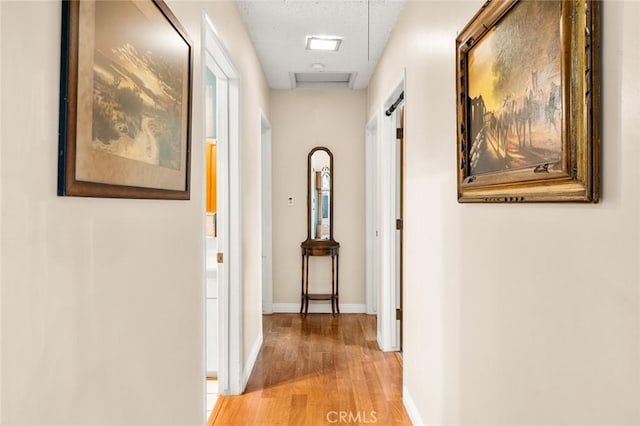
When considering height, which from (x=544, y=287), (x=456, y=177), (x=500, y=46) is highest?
(x=500, y=46)

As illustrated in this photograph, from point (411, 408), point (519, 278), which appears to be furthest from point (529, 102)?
point (411, 408)

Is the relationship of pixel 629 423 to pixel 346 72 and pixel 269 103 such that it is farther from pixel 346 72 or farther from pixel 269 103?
pixel 269 103

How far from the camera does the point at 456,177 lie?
1.90 m

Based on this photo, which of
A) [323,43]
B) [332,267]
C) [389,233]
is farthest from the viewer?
[332,267]

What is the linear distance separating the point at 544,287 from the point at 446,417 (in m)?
1.11

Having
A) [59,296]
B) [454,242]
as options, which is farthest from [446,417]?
[59,296]

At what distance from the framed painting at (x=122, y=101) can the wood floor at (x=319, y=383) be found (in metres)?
1.67

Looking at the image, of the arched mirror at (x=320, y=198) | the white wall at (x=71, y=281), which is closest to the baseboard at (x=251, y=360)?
the white wall at (x=71, y=281)

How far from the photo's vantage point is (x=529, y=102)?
1246mm

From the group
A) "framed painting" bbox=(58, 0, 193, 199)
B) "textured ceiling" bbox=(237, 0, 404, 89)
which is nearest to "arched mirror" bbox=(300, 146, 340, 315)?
"textured ceiling" bbox=(237, 0, 404, 89)

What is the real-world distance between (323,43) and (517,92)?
8.45 feet

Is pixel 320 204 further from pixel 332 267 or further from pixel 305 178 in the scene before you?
pixel 332 267

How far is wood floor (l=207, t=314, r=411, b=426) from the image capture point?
106 inches

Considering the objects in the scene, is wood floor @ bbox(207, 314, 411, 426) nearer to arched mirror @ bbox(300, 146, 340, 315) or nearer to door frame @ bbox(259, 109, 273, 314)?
door frame @ bbox(259, 109, 273, 314)
